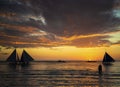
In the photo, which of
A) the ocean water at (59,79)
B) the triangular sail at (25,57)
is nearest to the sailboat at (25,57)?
the triangular sail at (25,57)

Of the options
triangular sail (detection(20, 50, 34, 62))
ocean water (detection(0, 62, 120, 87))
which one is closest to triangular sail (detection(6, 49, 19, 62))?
triangular sail (detection(20, 50, 34, 62))

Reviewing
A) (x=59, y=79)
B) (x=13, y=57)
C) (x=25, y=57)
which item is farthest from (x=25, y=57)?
(x=59, y=79)

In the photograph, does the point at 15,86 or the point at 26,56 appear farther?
the point at 26,56

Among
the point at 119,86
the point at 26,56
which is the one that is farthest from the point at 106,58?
the point at 119,86

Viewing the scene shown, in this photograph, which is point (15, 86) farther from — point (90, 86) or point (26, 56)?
point (26, 56)

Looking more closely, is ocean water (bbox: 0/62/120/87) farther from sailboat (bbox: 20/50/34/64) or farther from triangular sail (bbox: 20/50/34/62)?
sailboat (bbox: 20/50/34/64)

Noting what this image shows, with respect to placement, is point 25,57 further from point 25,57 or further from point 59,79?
point 59,79

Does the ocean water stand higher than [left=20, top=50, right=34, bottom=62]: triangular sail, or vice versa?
[left=20, top=50, right=34, bottom=62]: triangular sail

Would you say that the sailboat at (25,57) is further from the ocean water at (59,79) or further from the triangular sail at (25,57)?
the ocean water at (59,79)

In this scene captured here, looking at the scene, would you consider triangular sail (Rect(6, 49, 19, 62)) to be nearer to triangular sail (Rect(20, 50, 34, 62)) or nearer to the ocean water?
triangular sail (Rect(20, 50, 34, 62))

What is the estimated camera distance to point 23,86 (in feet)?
124

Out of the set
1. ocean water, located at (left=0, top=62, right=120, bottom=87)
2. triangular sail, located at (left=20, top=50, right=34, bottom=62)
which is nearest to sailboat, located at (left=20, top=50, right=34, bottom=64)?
triangular sail, located at (left=20, top=50, right=34, bottom=62)

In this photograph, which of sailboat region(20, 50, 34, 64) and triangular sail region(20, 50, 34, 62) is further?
sailboat region(20, 50, 34, 64)

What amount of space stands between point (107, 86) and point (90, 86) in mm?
2542
